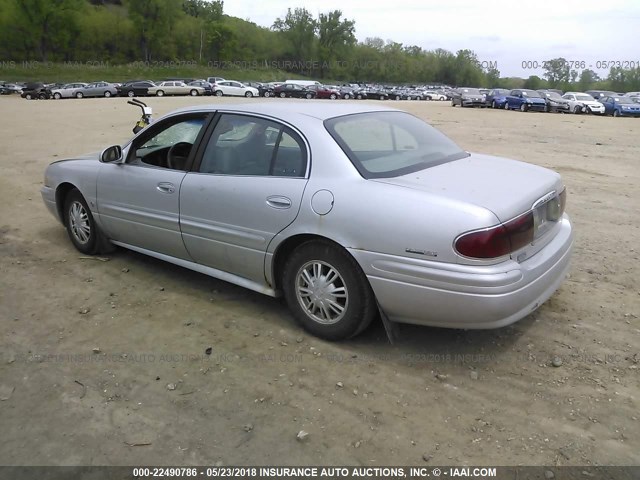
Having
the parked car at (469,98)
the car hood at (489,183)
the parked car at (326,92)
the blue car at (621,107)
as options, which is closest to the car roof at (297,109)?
the car hood at (489,183)

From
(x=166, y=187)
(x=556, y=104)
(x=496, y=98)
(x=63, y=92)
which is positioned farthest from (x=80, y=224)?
(x=63, y=92)

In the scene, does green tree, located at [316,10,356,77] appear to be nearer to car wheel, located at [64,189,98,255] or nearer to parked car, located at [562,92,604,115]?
parked car, located at [562,92,604,115]

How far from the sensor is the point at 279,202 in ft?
12.1

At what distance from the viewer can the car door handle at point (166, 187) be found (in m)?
4.34

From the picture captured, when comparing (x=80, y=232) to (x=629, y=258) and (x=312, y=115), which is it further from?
(x=629, y=258)

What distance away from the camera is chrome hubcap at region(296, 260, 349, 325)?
357 cm

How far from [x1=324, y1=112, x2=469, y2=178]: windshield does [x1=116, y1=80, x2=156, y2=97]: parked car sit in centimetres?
4621

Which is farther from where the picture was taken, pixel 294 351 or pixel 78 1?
pixel 78 1

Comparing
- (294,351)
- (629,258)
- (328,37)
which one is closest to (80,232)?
(294,351)

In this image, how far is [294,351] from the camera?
3625 mm

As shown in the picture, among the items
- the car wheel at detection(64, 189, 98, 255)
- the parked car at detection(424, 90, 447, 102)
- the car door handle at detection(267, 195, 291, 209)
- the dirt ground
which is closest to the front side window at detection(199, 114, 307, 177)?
A: the car door handle at detection(267, 195, 291, 209)

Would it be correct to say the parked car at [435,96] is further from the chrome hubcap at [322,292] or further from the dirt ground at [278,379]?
the chrome hubcap at [322,292]

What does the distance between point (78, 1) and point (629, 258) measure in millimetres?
105508

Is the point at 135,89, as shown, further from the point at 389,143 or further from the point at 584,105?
the point at 389,143
